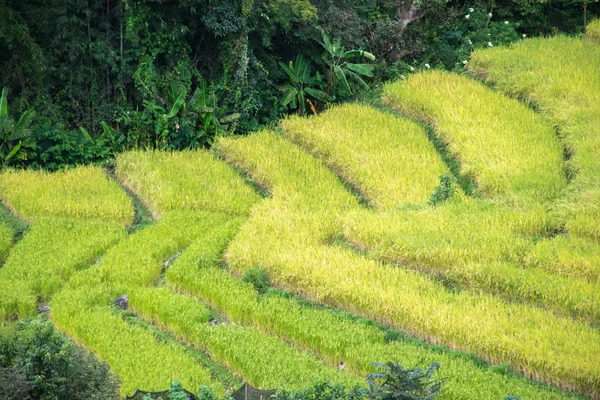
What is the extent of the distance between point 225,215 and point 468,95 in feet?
12.8

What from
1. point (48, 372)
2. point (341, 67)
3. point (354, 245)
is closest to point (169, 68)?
point (341, 67)

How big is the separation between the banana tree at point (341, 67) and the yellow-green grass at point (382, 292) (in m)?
2.36

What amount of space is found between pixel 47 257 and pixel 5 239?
0.59 metres

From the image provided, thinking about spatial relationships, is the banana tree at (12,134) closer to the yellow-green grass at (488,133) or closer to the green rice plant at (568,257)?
the yellow-green grass at (488,133)

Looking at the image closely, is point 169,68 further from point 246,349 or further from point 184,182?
point 246,349

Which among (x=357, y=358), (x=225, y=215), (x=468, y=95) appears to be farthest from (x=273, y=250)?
(x=468, y=95)

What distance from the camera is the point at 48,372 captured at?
618 cm

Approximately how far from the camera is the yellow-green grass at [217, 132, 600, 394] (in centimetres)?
701

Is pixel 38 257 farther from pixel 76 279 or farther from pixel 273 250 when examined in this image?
pixel 273 250

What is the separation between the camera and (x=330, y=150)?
36.4 ft

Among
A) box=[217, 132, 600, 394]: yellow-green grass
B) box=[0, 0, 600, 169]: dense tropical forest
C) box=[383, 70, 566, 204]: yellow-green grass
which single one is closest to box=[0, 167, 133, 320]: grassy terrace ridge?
box=[0, 0, 600, 169]: dense tropical forest

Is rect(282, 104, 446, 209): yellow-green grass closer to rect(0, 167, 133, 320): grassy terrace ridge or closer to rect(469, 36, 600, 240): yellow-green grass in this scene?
rect(469, 36, 600, 240): yellow-green grass

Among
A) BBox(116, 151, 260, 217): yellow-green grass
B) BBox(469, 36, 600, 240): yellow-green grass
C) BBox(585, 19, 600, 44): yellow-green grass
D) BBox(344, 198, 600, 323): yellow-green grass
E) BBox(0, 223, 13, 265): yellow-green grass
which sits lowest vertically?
BBox(0, 223, 13, 265): yellow-green grass

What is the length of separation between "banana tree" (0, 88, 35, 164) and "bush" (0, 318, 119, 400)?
499 centimetres
